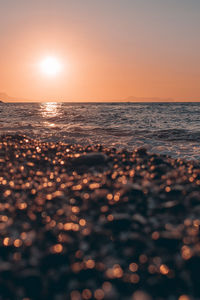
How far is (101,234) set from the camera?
3678 millimetres

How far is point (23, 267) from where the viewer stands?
307 cm

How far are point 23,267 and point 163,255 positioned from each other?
75.4 inches

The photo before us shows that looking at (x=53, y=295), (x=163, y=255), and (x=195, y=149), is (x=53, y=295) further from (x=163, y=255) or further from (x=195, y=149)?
(x=195, y=149)

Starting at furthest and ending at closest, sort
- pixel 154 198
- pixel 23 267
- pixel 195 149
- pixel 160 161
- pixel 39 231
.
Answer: pixel 195 149 → pixel 160 161 → pixel 154 198 → pixel 39 231 → pixel 23 267

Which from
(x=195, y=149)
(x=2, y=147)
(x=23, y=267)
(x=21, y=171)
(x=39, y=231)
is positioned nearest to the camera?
(x=23, y=267)

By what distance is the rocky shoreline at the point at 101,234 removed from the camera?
2.80m

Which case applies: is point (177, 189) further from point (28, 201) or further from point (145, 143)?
point (145, 143)

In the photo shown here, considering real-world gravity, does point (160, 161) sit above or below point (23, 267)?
above

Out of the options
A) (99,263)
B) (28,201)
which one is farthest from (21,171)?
(99,263)

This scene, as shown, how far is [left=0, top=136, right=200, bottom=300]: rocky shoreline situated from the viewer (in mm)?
2805

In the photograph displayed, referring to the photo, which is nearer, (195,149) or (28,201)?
(28,201)

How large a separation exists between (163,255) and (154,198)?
164 cm

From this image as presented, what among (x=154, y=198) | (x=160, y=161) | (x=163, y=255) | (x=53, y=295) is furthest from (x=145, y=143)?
(x=53, y=295)

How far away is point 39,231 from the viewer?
3820 millimetres
